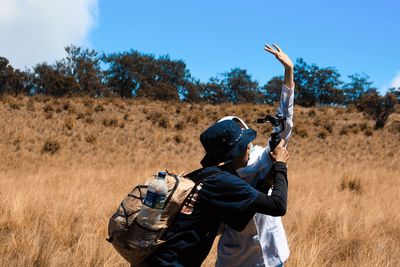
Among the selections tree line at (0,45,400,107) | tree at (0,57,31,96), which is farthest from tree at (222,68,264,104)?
tree at (0,57,31,96)

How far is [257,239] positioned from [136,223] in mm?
834

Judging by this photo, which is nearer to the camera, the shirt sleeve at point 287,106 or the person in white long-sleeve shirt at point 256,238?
the person in white long-sleeve shirt at point 256,238

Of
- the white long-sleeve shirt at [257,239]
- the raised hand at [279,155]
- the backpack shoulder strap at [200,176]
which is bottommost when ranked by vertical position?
the white long-sleeve shirt at [257,239]

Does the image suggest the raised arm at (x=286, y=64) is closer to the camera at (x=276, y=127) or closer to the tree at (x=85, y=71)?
the camera at (x=276, y=127)

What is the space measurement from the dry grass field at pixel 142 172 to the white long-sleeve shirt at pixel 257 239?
1899 mm

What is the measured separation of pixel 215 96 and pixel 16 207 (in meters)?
51.9

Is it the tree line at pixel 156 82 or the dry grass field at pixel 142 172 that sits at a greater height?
the tree line at pixel 156 82

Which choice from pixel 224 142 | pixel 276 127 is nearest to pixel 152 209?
pixel 224 142

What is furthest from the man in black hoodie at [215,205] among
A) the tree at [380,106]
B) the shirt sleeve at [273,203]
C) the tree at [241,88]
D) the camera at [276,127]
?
the tree at [241,88]

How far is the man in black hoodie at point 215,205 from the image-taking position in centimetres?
238

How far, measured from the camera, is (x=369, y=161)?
19.1 meters

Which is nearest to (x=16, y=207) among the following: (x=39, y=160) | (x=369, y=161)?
(x=39, y=160)

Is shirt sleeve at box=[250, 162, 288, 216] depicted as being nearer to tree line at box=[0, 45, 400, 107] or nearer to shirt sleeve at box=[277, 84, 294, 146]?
shirt sleeve at box=[277, 84, 294, 146]

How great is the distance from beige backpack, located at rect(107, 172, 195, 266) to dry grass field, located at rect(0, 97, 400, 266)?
7.90 feet
